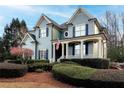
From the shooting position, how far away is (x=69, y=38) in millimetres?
23250

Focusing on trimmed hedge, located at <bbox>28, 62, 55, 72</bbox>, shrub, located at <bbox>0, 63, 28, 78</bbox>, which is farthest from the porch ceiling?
shrub, located at <bbox>0, 63, 28, 78</bbox>

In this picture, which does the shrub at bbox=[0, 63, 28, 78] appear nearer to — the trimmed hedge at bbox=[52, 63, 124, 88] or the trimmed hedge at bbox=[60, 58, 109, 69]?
the trimmed hedge at bbox=[52, 63, 124, 88]

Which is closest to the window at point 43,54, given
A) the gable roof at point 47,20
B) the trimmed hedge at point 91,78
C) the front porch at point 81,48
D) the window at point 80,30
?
the front porch at point 81,48

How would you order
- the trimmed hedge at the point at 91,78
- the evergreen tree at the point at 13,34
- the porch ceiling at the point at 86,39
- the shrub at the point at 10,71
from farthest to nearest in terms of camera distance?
the evergreen tree at the point at 13,34 < the porch ceiling at the point at 86,39 < the shrub at the point at 10,71 < the trimmed hedge at the point at 91,78

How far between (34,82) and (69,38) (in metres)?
9.80

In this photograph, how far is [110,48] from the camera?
3244 centimetres

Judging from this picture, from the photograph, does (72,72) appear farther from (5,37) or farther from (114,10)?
(5,37)

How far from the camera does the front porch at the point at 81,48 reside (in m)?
21.6

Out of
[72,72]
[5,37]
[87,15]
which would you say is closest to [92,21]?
[87,15]

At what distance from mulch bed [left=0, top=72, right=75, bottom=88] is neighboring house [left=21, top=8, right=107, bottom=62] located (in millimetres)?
7187

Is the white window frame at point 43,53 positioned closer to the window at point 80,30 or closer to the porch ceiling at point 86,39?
the porch ceiling at point 86,39

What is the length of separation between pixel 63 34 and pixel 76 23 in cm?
294

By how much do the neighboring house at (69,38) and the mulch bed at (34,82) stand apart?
7.19 m

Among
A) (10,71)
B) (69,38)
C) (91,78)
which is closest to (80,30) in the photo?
(69,38)
